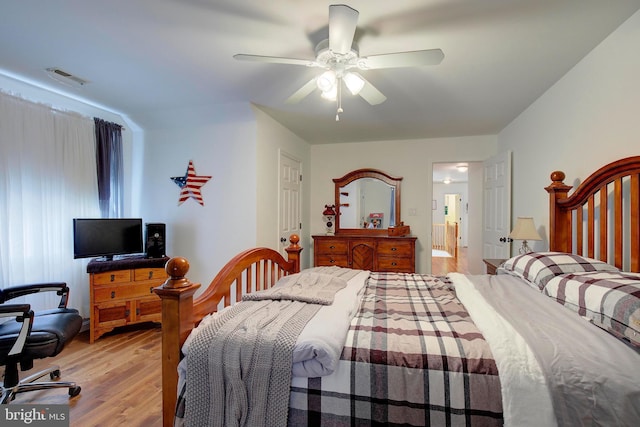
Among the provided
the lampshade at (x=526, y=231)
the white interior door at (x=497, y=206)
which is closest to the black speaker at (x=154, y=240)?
the lampshade at (x=526, y=231)

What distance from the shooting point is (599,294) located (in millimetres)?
1185

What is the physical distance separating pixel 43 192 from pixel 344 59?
297 cm

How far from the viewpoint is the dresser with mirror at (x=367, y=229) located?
4059mm

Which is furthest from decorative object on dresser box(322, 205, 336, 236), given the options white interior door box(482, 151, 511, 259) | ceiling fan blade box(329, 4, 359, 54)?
ceiling fan blade box(329, 4, 359, 54)

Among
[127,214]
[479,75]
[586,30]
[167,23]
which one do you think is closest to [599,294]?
[586,30]

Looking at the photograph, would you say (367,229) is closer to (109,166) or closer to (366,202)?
(366,202)

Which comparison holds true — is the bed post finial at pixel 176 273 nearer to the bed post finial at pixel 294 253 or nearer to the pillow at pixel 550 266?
the bed post finial at pixel 294 253

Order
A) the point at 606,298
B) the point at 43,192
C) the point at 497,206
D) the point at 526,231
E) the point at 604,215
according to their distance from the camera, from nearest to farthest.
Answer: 1. the point at 606,298
2. the point at 604,215
3. the point at 526,231
4. the point at 43,192
5. the point at 497,206

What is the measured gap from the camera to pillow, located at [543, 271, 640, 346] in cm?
103

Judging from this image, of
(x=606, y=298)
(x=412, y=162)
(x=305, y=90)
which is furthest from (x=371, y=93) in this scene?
(x=412, y=162)

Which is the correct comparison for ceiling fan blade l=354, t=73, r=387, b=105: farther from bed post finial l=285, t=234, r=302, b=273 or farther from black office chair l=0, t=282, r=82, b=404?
black office chair l=0, t=282, r=82, b=404

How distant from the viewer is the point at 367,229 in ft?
14.9

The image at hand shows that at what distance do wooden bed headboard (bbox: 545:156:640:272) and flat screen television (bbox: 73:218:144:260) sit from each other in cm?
386

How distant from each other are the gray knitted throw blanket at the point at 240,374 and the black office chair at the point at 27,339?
1404 mm
